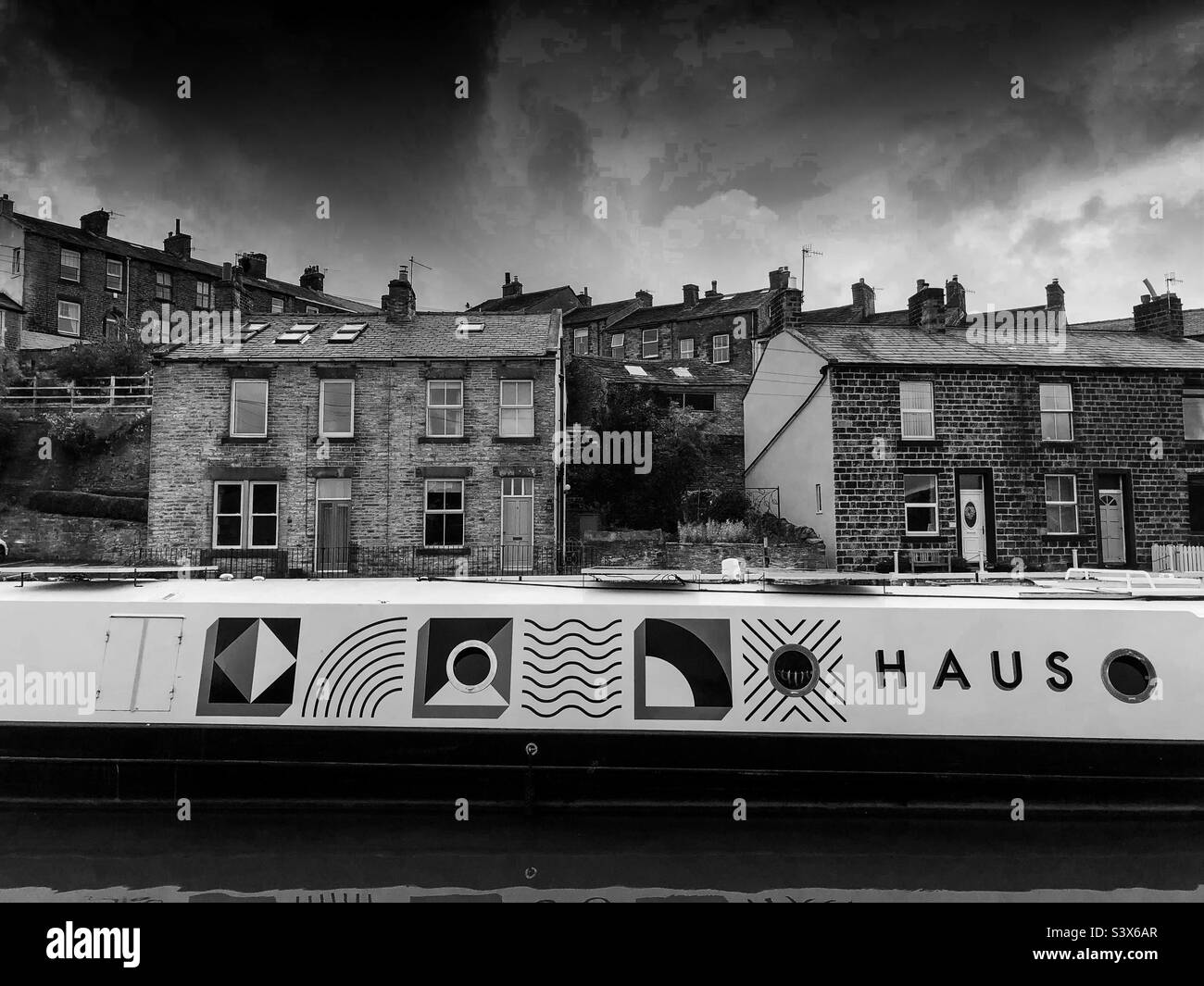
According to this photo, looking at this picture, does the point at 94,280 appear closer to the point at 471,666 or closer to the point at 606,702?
the point at 471,666

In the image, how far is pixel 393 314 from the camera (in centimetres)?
2228

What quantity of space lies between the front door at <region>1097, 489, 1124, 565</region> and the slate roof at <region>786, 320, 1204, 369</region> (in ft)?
9.27

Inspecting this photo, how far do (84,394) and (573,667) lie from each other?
26.3m

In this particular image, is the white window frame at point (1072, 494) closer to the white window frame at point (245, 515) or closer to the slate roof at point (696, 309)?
the white window frame at point (245, 515)

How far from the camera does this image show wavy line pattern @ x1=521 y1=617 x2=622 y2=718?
6.70m

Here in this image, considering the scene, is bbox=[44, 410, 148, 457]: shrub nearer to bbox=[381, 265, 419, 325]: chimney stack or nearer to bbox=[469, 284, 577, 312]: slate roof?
bbox=[381, 265, 419, 325]: chimney stack

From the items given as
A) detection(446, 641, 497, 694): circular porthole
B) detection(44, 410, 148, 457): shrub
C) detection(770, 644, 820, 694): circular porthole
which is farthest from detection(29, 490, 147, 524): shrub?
detection(770, 644, 820, 694): circular porthole

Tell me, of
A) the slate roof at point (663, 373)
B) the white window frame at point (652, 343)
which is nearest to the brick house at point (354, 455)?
the slate roof at point (663, 373)

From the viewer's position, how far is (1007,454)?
18312 millimetres

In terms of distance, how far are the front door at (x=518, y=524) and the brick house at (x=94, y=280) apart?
49.9 ft

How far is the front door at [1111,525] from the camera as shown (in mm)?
18391

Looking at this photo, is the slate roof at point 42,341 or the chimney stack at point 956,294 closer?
the chimney stack at point 956,294
